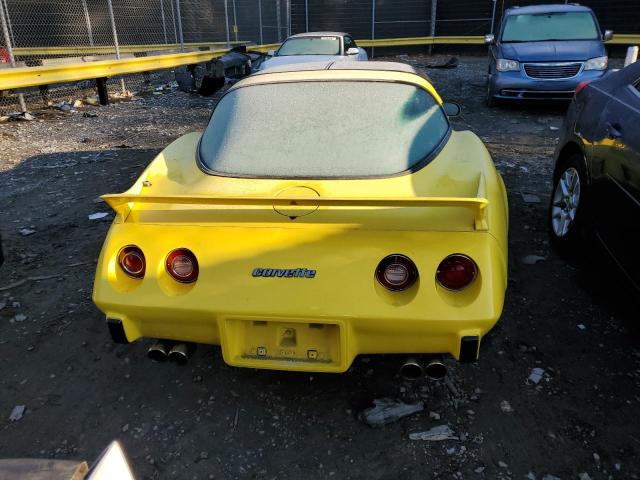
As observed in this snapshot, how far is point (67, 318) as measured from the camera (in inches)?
132

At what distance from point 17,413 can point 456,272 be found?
2347mm

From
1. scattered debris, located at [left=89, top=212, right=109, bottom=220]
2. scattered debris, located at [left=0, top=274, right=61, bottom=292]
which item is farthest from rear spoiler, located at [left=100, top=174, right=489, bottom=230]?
scattered debris, located at [left=89, top=212, right=109, bottom=220]

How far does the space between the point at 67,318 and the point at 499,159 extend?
5.33m

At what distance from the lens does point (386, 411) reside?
8.14 feet

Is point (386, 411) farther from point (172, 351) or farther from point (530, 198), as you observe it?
point (530, 198)

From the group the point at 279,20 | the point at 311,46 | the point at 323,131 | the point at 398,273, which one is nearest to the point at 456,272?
the point at 398,273

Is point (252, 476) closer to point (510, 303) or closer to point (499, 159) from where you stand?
point (510, 303)

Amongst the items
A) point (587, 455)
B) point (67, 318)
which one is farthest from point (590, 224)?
point (67, 318)

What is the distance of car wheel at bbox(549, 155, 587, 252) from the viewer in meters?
3.68

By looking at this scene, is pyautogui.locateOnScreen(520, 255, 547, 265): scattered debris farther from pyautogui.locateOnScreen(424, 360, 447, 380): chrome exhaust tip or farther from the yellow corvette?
pyautogui.locateOnScreen(424, 360, 447, 380): chrome exhaust tip

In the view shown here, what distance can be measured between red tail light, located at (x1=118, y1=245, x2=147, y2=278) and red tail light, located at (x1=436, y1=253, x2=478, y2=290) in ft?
4.55

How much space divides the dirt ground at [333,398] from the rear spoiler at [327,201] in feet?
3.30

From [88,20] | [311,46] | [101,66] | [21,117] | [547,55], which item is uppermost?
[88,20]

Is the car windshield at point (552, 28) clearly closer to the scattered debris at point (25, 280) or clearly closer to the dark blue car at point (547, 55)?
the dark blue car at point (547, 55)
